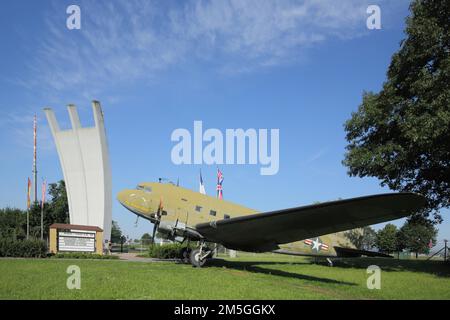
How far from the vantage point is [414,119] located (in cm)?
1870

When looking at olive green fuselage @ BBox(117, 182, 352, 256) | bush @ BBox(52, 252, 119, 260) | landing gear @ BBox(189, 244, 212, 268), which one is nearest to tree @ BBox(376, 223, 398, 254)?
olive green fuselage @ BBox(117, 182, 352, 256)

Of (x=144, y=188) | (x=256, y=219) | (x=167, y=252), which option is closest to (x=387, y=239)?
(x=167, y=252)

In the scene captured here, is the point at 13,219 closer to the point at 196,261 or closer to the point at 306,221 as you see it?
the point at 196,261

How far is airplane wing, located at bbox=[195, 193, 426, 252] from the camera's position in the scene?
41.7 ft

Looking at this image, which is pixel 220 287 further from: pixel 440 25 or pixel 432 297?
pixel 440 25

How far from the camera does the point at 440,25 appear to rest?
64.3 ft

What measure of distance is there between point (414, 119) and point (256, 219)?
379 inches

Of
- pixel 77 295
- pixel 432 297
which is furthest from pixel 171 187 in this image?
pixel 432 297

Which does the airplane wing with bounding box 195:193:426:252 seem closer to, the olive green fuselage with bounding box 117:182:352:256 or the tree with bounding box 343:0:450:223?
the olive green fuselage with bounding box 117:182:352:256

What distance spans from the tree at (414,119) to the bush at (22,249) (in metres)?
22.3

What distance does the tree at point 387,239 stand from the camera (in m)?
81.8

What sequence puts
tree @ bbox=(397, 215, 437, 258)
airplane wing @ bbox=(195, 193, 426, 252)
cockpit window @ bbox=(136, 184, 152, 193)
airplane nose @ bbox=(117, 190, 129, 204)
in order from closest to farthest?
1. airplane wing @ bbox=(195, 193, 426, 252)
2. cockpit window @ bbox=(136, 184, 152, 193)
3. airplane nose @ bbox=(117, 190, 129, 204)
4. tree @ bbox=(397, 215, 437, 258)

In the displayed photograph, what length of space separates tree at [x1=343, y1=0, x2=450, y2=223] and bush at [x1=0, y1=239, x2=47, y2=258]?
2230 centimetres

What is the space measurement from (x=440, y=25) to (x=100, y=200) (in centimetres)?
4794
